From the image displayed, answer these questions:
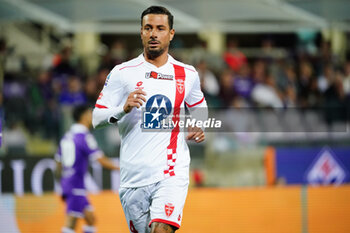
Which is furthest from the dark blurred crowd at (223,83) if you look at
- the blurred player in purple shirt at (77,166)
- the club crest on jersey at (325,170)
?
the blurred player in purple shirt at (77,166)

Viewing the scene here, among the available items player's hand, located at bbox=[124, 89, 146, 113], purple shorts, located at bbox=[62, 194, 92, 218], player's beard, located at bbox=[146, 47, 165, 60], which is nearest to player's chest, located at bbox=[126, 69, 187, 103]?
player's beard, located at bbox=[146, 47, 165, 60]

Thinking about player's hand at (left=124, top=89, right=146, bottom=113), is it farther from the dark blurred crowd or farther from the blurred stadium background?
the dark blurred crowd

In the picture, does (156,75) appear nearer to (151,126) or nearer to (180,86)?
(180,86)

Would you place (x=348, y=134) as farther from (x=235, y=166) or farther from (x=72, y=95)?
(x=72, y=95)

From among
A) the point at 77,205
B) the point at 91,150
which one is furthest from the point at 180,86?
the point at 77,205

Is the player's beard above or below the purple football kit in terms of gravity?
above

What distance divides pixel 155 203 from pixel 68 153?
13.5 ft

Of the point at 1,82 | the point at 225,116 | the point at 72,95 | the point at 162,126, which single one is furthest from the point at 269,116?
the point at 162,126

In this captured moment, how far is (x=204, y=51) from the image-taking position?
564 inches

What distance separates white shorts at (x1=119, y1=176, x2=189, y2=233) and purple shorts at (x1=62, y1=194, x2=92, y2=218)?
3.60 metres

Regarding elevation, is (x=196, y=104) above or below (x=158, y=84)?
below

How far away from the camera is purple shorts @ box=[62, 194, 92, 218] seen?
8773 mm

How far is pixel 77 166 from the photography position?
8.96 meters

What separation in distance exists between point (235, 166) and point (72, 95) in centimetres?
360
